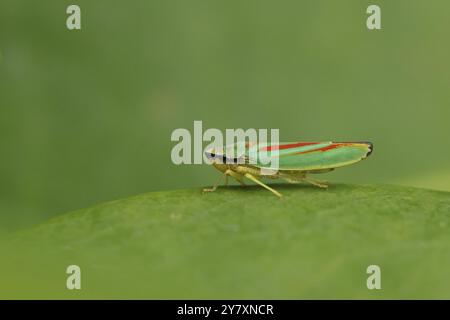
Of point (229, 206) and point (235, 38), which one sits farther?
point (235, 38)

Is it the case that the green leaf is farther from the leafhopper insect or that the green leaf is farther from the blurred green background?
the blurred green background

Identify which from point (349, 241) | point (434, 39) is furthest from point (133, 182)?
point (434, 39)

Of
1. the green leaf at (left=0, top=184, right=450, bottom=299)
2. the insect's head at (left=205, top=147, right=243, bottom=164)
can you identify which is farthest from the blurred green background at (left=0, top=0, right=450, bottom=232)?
the green leaf at (left=0, top=184, right=450, bottom=299)

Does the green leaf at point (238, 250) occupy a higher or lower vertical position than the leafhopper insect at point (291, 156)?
lower

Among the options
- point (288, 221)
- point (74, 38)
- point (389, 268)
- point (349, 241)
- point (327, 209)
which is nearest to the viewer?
point (389, 268)

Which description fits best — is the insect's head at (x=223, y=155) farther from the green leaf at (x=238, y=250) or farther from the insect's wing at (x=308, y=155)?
the green leaf at (x=238, y=250)

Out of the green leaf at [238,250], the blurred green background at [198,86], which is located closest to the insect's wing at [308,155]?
the blurred green background at [198,86]

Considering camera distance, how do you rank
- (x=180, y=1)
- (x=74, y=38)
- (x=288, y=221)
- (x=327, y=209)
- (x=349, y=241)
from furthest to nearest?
(x=180, y=1) → (x=74, y=38) → (x=327, y=209) → (x=288, y=221) → (x=349, y=241)

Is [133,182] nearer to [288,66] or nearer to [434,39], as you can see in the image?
[288,66]
